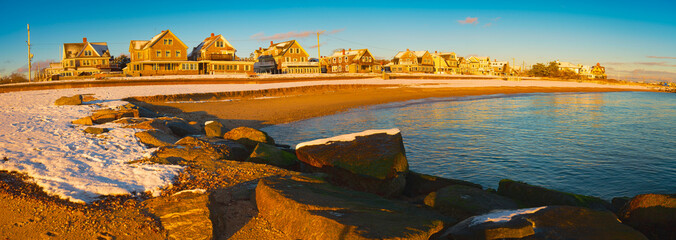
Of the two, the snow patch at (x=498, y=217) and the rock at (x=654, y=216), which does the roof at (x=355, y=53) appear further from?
the snow patch at (x=498, y=217)

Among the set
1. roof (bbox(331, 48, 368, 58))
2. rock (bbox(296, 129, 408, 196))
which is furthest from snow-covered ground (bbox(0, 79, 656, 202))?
roof (bbox(331, 48, 368, 58))

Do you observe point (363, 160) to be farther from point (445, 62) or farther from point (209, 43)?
point (445, 62)

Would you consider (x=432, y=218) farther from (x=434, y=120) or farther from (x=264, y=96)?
(x=264, y=96)

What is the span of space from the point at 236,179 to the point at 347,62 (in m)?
94.0

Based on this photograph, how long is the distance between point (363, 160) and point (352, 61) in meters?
90.8

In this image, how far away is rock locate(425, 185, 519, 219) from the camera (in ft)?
19.5

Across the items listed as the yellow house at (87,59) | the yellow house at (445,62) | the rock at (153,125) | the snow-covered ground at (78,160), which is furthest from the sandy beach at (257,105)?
the yellow house at (445,62)

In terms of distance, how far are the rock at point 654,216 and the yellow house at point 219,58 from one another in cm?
6917

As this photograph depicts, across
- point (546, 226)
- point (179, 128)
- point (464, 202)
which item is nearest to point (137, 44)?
point (179, 128)

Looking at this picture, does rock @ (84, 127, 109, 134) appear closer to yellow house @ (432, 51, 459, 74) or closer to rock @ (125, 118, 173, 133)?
rock @ (125, 118, 173, 133)

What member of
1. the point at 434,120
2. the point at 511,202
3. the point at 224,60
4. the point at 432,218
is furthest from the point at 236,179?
the point at 224,60

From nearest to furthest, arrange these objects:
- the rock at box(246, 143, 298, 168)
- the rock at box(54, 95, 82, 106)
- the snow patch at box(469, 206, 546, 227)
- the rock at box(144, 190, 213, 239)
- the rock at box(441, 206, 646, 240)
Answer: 1. the rock at box(441, 206, 646, 240)
2. the snow patch at box(469, 206, 546, 227)
3. the rock at box(144, 190, 213, 239)
4. the rock at box(246, 143, 298, 168)
5. the rock at box(54, 95, 82, 106)

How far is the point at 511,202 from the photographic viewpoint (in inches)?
260

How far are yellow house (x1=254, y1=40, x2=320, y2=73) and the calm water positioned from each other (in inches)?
2410
